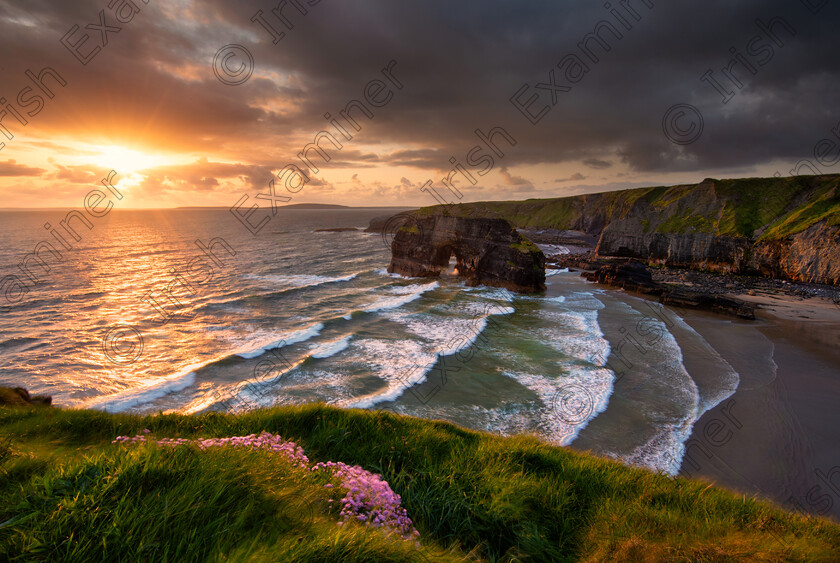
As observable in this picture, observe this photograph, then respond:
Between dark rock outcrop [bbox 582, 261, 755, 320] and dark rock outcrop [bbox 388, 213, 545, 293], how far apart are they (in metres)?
11.9

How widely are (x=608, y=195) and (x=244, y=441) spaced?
136398mm

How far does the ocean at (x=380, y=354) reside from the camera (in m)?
15.8

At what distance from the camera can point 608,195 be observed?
395 ft

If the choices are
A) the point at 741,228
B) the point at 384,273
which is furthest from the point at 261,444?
the point at 741,228

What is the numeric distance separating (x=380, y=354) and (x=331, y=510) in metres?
18.4

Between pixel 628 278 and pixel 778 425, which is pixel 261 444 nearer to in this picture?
pixel 778 425

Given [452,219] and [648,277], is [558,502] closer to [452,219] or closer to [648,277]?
[452,219]

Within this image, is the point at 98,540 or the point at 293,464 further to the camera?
the point at 293,464

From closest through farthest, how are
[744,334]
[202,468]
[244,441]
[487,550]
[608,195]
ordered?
[202,468], [487,550], [244,441], [744,334], [608,195]

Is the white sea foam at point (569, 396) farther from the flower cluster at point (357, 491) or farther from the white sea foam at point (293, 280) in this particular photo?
Result: the white sea foam at point (293, 280)

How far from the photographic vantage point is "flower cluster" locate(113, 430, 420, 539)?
3985 millimetres

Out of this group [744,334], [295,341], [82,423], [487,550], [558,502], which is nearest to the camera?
[487,550]

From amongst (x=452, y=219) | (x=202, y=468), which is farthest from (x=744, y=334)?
(x=202, y=468)

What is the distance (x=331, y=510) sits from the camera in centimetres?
412
